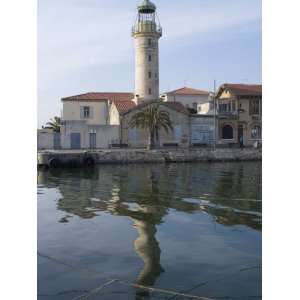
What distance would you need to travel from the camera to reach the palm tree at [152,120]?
37562 millimetres

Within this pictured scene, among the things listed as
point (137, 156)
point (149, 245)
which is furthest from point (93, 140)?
point (149, 245)

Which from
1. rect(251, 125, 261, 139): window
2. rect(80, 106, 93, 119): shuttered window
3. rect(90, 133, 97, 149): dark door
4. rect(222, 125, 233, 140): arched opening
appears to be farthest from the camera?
rect(80, 106, 93, 119): shuttered window

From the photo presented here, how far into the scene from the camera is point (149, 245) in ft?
26.9

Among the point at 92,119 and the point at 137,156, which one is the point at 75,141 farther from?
the point at 137,156

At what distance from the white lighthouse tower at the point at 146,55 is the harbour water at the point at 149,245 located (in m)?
29.1

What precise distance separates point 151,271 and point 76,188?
1305cm

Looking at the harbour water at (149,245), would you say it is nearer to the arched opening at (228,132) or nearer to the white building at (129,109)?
the white building at (129,109)

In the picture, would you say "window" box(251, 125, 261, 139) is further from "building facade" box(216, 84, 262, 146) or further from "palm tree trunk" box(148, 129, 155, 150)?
"palm tree trunk" box(148, 129, 155, 150)

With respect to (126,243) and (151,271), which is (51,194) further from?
(151,271)

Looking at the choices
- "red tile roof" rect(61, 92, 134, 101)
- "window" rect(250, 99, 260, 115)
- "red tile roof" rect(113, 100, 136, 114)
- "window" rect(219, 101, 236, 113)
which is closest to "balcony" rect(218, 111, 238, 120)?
"window" rect(219, 101, 236, 113)

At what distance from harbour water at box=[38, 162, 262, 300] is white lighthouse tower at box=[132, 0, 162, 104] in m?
29.1

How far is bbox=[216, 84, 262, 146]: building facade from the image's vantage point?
44131mm

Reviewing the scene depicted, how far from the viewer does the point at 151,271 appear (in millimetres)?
6441
